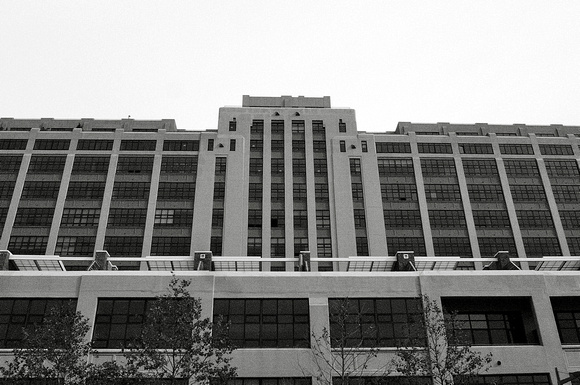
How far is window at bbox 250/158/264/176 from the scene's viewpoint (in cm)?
7681

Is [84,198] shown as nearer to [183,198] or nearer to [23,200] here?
[23,200]

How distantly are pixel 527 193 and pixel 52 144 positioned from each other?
6120 centimetres

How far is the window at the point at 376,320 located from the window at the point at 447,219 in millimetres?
35347

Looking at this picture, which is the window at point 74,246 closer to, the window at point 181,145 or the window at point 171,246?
the window at point 171,246

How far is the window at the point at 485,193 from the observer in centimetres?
7638

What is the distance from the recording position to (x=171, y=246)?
70312 millimetres

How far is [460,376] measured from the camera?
31391 millimetres

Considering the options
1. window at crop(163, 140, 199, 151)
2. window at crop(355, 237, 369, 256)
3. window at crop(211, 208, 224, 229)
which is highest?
window at crop(163, 140, 199, 151)

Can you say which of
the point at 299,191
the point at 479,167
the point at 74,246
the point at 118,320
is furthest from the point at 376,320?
the point at 479,167

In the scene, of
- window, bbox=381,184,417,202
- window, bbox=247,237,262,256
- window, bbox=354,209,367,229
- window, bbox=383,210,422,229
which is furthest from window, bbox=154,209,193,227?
window, bbox=381,184,417,202

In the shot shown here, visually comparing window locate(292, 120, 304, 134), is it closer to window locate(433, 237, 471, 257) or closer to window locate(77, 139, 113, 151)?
window locate(433, 237, 471, 257)

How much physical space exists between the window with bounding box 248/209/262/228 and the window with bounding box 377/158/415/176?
16.7 m

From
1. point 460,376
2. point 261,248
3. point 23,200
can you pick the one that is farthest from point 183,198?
point 460,376

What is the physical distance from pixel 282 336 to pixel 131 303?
10.1 metres
